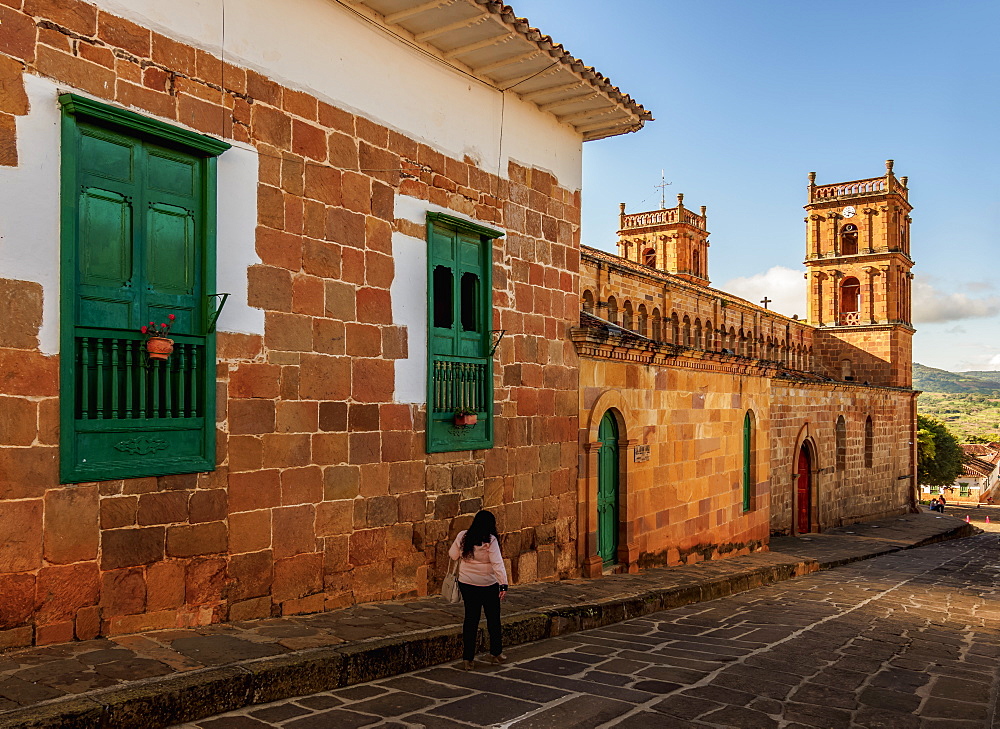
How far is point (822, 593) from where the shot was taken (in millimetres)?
11391

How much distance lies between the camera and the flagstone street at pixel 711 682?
4723mm

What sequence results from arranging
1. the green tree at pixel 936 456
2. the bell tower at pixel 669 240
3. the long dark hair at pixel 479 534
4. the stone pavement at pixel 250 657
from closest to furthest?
1. the stone pavement at pixel 250 657
2. the long dark hair at pixel 479 534
3. the bell tower at pixel 669 240
4. the green tree at pixel 936 456

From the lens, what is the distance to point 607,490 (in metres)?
10.8

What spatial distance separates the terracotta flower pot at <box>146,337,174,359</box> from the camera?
537cm

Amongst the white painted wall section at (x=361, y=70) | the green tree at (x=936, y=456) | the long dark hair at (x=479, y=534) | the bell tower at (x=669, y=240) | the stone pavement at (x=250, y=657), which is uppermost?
the bell tower at (x=669, y=240)

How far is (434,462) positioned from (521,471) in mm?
1535

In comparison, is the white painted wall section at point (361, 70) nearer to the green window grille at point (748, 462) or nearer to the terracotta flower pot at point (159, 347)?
the terracotta flower pot at point (159, 347)

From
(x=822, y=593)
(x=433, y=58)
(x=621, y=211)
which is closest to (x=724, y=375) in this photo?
(x=822, y=593)

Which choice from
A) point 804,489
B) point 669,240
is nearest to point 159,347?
point 804,489

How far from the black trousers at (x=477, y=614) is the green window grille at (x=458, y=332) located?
2.08 metres

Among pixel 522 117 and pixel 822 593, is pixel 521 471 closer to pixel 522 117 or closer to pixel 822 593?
pixel 522 117

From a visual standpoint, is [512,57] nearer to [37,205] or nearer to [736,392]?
[37,205]

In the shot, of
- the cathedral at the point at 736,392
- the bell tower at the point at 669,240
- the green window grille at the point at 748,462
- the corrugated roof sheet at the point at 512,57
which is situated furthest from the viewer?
the bell tower at the point at 669,240

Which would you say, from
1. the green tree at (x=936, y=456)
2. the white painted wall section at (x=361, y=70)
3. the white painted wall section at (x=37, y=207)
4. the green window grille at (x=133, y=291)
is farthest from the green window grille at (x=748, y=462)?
the green tree at (x=936, y=456)
